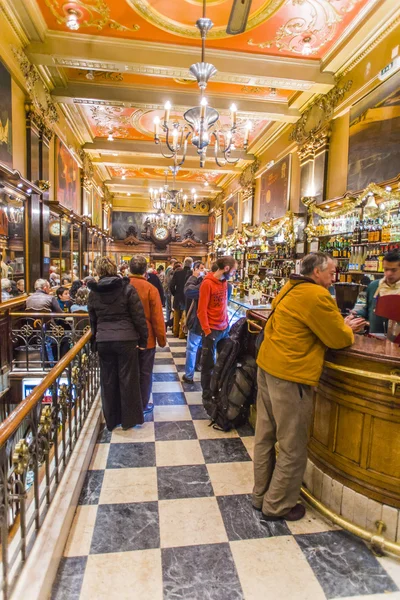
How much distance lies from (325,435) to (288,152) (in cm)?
761

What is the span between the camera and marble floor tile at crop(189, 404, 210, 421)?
361 cm

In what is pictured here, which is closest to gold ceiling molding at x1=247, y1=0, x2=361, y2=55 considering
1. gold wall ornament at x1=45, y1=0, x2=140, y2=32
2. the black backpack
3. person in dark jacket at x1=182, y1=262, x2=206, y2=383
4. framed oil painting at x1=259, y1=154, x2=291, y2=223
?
gold wall ornament at x1=45, y1=0, x2=140, y2=32

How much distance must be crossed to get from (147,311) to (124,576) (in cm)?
205

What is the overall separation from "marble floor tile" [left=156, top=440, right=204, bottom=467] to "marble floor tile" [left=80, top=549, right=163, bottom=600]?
90 centimetres

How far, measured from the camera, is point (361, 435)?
2.03 meters

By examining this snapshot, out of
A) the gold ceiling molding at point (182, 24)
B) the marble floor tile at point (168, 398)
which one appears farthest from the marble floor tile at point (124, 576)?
the gold ceiling molding at point (182, 24)

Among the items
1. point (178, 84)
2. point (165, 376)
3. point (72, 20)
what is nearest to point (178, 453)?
point (165, 376)

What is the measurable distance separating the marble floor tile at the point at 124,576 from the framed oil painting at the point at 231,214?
12.5 m

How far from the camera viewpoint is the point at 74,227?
934 centimetres

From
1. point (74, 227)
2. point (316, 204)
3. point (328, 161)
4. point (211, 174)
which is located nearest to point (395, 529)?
point (316, 204)

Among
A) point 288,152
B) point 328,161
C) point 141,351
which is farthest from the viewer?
point 288,152

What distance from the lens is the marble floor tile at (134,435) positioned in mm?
3096

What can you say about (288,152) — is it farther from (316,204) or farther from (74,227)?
(74,227)

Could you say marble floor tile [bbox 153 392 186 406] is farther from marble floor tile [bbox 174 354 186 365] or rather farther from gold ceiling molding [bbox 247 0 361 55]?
gold ceiling molding [bbox 247 0 361 55]
